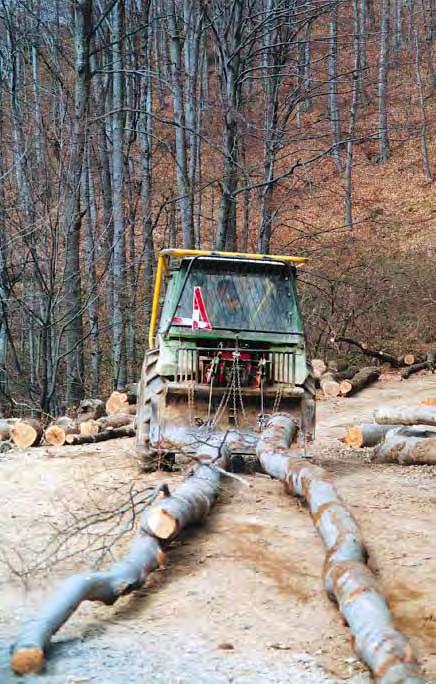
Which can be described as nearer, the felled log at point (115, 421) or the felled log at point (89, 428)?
the felled log at point (89, 428)

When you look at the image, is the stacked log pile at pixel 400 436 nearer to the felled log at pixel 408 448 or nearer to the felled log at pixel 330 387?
the felled log at pixel 408 448

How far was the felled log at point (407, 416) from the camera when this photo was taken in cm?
1139

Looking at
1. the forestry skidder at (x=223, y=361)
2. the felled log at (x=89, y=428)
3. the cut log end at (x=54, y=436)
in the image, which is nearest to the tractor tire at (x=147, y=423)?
the forestry skidder at (x=223, y=361)

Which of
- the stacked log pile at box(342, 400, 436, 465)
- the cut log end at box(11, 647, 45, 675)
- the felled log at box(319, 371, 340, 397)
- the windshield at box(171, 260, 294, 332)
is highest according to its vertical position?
the windshield at box(171, 260, 294, 332)

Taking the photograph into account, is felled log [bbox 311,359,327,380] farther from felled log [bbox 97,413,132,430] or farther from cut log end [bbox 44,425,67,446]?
cut log end [bbox 44,425,67,446]

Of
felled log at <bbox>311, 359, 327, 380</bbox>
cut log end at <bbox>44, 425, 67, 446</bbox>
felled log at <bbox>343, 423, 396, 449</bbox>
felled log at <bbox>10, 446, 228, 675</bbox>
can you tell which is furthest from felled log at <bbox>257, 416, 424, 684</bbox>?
felled log at <bbox>311, 359, 327, 380</bbox>

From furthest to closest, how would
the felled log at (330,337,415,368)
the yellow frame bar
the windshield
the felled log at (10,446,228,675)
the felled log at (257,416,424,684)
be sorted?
the felled log at (330,337,415,368) → the yellow frame bar → the windshield → the felled log at (10,446,228,675) → the felled log at (257,416,424,684)

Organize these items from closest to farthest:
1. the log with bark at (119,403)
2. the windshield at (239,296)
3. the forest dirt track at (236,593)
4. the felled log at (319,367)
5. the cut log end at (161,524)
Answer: the forest dirt track at (236,593) < the cut log end at (161,524) < the windshield at (239,296) < the log with bark at (119,403) < the felled log at (319,367)

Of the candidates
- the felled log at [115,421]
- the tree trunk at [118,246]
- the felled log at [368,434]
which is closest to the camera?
the felled log at [368,434]

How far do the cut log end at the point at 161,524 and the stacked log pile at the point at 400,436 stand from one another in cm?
473

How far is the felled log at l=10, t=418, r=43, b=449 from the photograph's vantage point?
11.0m

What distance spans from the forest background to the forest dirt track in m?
6.10

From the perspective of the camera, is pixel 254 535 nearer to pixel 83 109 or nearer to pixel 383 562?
pixel 383 562

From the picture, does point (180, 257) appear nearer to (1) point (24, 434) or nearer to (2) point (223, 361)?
(2) point (223, 361)
